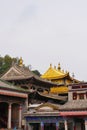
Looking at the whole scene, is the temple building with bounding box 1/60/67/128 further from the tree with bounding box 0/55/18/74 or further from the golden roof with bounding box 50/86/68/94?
the tree with bounding box 0/55/18/74

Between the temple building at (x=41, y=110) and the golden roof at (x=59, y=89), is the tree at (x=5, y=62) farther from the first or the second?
A: the temple building at (x=41, y=110)

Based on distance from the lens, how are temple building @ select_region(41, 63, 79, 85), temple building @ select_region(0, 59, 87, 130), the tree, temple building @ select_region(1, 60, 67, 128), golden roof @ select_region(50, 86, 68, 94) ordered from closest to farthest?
1. temple building @ select_region(0, 59, 87, 130)
2. temple building @ select_region(1, 60, 67, 128)
3. golden roof @ select_region(50, 86, 68, 94)
4. temple building @ select_region(41, 63, 79, 85)
5. the tree

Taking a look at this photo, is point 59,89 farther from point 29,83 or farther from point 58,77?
point 29,83

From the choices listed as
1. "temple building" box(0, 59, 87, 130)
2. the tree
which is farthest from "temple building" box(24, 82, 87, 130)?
the tree

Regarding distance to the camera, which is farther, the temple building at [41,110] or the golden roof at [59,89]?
the golden roof at [59,89]

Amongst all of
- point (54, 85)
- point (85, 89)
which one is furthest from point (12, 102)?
point (54, 85)

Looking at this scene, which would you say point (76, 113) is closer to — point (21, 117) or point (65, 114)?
point (65, 114)

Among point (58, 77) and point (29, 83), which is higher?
point (58, 77)

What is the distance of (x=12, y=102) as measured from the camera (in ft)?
107

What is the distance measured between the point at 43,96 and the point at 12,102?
24.2 ft

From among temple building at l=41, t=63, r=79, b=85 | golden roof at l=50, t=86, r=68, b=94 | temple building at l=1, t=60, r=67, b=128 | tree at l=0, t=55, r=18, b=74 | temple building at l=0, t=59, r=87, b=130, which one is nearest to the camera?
temple building at l=0, t=59, r=87, b=130

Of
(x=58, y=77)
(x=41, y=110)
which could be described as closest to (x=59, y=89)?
(x=58, y=77)

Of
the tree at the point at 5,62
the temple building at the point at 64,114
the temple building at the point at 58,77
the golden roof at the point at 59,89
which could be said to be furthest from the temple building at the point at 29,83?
the tree at the point at 5,62

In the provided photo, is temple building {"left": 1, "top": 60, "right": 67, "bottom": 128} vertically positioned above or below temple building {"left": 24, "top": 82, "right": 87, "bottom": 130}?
above
